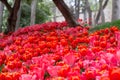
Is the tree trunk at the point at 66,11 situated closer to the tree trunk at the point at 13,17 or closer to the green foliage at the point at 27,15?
the tree trunk at the point at 13,17

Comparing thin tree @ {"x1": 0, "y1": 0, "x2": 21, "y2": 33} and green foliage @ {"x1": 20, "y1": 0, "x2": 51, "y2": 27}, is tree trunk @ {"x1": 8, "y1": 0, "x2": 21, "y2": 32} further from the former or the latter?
green foliage @ {"x1": 20, "y1": 0, "x2": 51, "y2": 27}

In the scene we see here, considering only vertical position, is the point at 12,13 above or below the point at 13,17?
above

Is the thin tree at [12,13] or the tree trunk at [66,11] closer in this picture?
the tree trunk at [66,11]

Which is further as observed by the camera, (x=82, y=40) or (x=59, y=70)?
(x=82, y=40)

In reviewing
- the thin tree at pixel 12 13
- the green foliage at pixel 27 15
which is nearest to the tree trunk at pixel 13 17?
the thin tree at pixel 12 13

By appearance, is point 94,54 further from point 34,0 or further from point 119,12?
point 34,0

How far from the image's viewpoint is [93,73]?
208 cm

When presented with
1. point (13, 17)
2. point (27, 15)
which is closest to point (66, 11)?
point (13, 17)

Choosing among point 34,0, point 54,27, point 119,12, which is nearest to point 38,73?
point 54,27

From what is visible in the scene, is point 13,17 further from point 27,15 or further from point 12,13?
point 27,15

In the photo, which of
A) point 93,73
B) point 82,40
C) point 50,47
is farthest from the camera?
point 82,40

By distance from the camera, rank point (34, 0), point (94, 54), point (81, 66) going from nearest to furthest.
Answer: point (81, 66) → point (94, 54) → point (34, 0)

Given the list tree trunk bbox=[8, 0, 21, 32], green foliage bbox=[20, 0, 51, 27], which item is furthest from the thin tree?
green foliage bbox=[20, 0, 51, 27]

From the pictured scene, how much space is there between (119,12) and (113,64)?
817 cm
